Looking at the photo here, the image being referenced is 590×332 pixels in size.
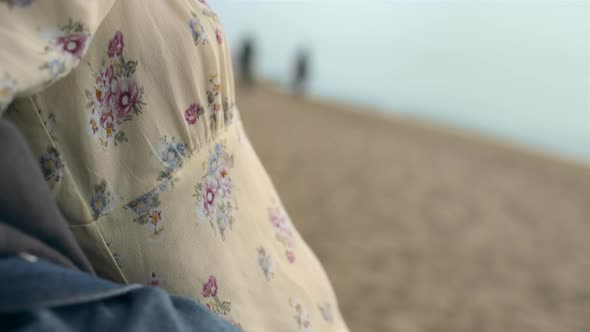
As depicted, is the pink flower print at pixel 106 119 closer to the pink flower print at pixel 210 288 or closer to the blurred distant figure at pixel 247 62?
the pink flower print at pixel 210 288

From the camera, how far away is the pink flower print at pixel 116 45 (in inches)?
18.2

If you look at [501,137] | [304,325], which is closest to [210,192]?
[304,325]

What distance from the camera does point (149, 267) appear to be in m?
0.48

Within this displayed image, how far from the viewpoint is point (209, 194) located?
1.73ft

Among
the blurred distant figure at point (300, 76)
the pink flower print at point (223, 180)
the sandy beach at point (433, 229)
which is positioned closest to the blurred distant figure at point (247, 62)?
the blurred distant figure at point (300, 76)

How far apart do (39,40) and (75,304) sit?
0.63ft

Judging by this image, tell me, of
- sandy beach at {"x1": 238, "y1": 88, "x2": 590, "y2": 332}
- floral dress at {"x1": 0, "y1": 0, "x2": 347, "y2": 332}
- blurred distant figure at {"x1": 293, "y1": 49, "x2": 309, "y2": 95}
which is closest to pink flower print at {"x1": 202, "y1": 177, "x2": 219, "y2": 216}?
floral dress at {"x1": 0, "y1": 0, "x2": 347, "y2": 332}

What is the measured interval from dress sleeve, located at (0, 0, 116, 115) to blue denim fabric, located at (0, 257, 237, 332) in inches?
4.5

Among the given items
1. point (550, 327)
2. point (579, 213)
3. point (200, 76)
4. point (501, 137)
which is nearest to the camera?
point (200, 76)

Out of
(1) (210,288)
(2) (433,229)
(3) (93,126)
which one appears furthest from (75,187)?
(2) (433,229)

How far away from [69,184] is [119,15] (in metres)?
0.16

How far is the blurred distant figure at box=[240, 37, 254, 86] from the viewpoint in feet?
26.7

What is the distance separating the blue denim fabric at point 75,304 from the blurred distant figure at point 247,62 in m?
7.83

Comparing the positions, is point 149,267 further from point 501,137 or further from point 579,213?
point 501,137
